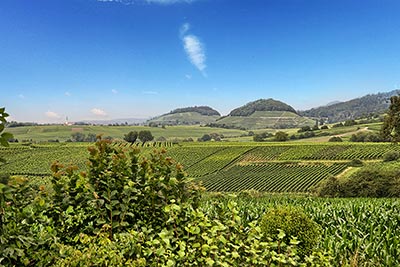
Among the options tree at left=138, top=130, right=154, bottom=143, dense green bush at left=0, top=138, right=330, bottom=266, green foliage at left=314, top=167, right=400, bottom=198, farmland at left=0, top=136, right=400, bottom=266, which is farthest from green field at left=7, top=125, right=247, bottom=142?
dense green bush at left=0, top=138, right=330, bottom=266

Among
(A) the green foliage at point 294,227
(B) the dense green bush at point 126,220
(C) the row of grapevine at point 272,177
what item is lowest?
(C) the row of grapevine at point 272,177

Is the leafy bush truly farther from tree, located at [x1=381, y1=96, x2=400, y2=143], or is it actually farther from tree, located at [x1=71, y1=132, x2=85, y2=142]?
tree, located at [x1=71, y1=132, x2=85, y2=142]

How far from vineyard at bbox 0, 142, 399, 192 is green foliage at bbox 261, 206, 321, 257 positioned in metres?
51.9

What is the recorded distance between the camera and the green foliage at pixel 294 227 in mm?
4617

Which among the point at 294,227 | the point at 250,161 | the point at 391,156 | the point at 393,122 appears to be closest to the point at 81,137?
the point at 250,161

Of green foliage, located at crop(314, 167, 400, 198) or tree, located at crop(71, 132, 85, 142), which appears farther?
tree, located at crop(71, 132, 85, 142)

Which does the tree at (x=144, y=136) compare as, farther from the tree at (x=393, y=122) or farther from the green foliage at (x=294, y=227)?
the green foliage at (x=294, y=227)

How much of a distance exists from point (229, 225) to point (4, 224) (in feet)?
6.78

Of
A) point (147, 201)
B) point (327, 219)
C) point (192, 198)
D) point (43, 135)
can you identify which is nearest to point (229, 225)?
point (192, 198)

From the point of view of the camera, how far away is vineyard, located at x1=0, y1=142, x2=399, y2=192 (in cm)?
6288

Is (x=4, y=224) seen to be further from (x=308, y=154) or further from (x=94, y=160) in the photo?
(x=308, y=154)

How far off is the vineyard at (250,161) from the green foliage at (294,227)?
51924 mm

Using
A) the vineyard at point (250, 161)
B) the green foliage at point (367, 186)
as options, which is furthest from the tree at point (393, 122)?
the vineyard at point (250, 161)

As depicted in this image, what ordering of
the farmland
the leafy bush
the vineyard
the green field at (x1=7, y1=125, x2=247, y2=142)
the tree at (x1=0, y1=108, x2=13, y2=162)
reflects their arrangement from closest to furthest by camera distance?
the tree at (x1=0, y1=108, x2=13, y2=162) < the farmland < the vineyard < the leafy bush < the green field at (x1=7, y1=125, x2=247, y2=142)
